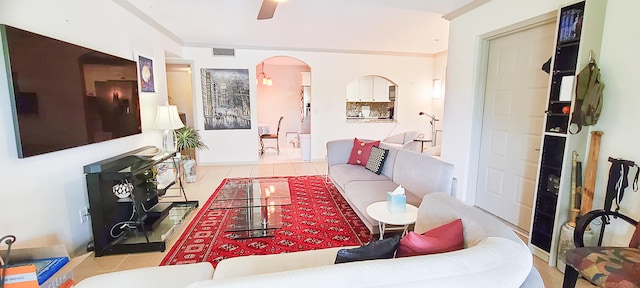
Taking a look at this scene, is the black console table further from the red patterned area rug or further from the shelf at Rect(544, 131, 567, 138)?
the shelf at Rect(544, 131, 567, 138)

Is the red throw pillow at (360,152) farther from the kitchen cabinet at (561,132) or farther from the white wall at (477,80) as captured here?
the kitchen cabinet at (561,132)

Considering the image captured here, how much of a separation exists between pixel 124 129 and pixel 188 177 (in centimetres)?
176

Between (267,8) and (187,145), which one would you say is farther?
(187,145)

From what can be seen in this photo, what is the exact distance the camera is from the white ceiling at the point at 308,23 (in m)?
3.29

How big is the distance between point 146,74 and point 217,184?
1861 millimetres

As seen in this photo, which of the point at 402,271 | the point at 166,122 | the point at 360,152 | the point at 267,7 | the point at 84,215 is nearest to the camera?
the point at 402,271

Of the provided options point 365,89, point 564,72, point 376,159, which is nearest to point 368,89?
point 365,89

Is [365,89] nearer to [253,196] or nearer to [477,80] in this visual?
[477,80]

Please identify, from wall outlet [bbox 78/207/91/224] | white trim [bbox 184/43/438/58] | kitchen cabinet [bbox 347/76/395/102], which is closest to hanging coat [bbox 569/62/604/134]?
wall outlet [bbox 78/207/91/224]

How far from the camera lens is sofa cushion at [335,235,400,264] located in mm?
1145

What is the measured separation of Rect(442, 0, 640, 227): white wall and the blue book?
361 centimetres

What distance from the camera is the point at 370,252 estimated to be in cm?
117

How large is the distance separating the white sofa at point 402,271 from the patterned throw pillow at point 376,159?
1.93 m

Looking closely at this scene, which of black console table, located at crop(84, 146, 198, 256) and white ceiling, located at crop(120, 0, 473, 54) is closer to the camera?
black console table, located at crop(84, 146, 198, 256)
